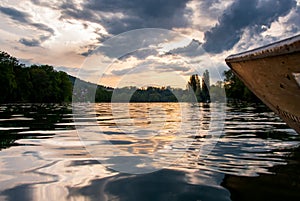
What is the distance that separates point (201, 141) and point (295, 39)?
18.1 ft

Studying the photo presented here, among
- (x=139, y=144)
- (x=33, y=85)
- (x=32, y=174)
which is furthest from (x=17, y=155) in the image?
(x=33, y=85)

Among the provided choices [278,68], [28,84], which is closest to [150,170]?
[278,68]

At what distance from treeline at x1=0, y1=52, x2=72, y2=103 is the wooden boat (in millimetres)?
81556

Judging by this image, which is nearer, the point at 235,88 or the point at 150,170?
the point at 150,170

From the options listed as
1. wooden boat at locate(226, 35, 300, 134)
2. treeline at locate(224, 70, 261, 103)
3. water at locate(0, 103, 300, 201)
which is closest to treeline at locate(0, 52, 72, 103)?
treeline at locate(224, 70, 261, 103)

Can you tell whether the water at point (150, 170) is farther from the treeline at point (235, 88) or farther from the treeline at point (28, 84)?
the treeline at point (235, 88)

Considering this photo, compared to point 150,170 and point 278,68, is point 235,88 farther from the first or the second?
point 278,68

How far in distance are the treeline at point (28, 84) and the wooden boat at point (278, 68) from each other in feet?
268

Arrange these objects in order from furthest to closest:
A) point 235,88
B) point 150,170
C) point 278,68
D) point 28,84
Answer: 1. point 235,88
2. point 28,84
3. point 150,170
4. point 278,68

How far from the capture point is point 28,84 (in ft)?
313

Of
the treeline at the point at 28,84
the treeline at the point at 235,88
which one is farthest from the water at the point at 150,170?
the treeline at the point at 235,88

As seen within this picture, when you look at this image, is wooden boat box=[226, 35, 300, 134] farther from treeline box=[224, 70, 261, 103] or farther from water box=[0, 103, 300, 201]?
treeline box=[224, 70, 261, 103]

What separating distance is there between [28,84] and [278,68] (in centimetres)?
10006

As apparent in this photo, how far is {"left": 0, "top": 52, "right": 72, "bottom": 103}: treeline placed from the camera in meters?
78.5
